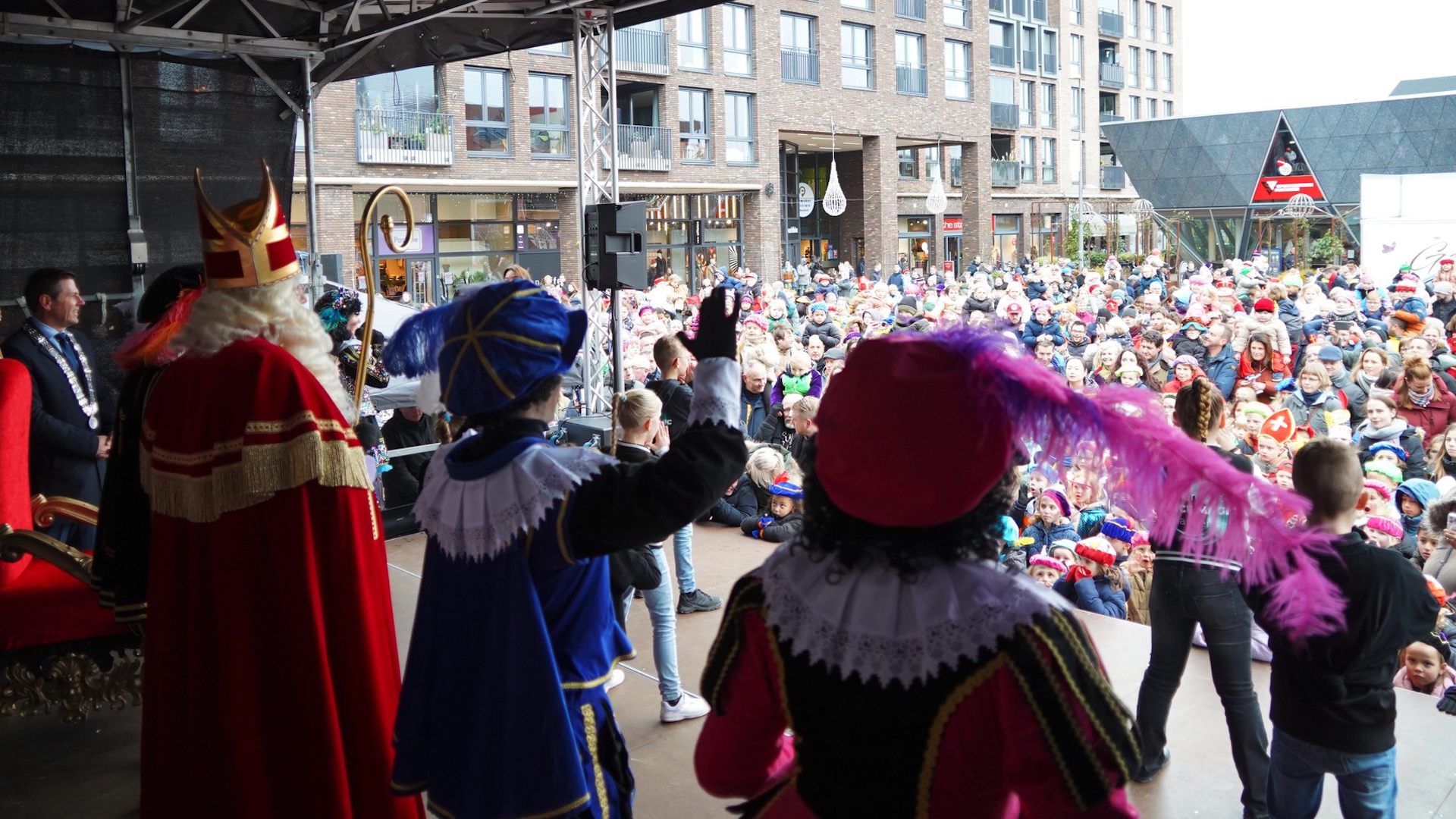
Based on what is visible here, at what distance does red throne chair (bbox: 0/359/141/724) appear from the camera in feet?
13.3

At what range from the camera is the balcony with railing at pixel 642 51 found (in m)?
29.2

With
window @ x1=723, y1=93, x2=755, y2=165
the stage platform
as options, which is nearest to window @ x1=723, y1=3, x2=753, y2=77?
window @ x1=723, y1=93, x2=755, y2=165

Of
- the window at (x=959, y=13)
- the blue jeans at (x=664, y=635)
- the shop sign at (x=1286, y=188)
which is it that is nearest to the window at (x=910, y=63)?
the window at (x=959, y=13)

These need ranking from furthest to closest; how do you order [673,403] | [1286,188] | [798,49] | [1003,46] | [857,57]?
1. [1003,46]
2. [857,57]
3. [798,49]
4. [1286,188]
5. [673,403]

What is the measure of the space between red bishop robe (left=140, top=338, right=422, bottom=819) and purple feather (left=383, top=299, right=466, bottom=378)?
0.49 metres

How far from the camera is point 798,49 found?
33719mm

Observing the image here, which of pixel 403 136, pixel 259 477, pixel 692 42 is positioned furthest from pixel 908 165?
pixel 259 477

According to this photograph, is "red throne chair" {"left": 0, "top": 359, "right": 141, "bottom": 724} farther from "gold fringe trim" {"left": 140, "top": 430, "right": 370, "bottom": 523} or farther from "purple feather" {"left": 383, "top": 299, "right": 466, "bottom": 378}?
"purple feather" {"left": 383, "top": 299, "right": 466, "bottom": 378}

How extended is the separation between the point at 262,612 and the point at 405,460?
17.8ft

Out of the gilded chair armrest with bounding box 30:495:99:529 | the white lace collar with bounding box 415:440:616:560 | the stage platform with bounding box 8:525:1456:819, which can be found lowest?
the stage platform with bounding box 8:525:1456:819

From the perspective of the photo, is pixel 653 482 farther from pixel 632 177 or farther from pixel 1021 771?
pixel 632 177

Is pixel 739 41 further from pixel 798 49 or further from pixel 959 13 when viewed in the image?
pixel 959 13

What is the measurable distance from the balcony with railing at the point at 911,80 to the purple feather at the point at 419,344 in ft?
118

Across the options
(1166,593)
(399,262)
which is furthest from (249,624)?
(399,262)
